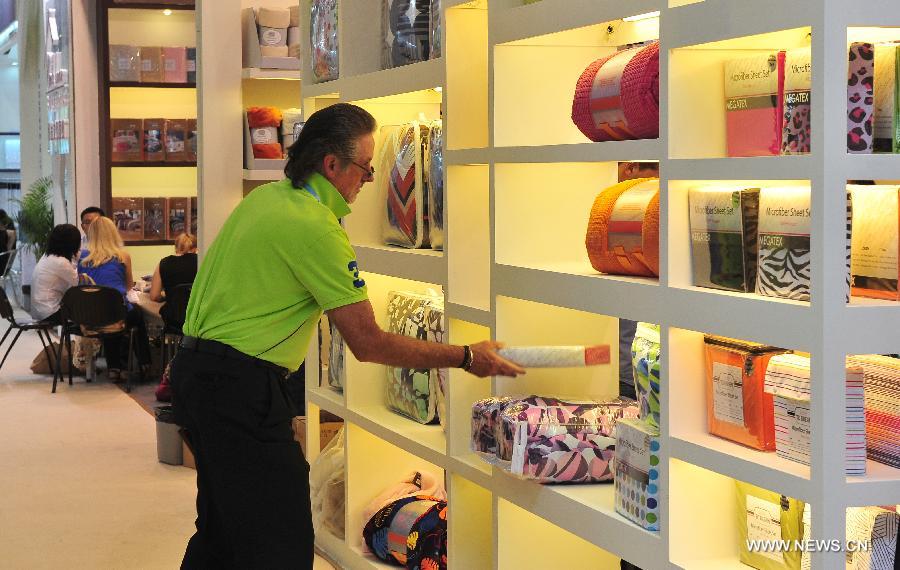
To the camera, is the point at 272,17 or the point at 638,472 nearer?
the point at 638,472

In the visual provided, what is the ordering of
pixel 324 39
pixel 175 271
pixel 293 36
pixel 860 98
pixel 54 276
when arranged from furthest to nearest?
pixel 54 276 → pixel 175 271 → pixel 293 36 → pixel 324 39 → pixel 860 98

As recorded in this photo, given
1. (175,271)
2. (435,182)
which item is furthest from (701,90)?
(175,271)

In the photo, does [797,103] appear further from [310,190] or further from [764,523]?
[310,190]

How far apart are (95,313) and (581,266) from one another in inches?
281

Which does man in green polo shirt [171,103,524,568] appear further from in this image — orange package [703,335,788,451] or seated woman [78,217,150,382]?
seated woman [78,217,150,382]

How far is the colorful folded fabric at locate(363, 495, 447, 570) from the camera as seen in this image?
4.22 m

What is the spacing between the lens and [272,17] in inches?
269

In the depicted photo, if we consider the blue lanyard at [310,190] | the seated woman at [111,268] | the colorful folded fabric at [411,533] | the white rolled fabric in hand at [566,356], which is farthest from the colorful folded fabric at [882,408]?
the seated woman at [111,268]

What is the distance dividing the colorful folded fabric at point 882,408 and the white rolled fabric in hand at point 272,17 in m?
4.88

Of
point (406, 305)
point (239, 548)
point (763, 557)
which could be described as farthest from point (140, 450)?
point (763, 557)

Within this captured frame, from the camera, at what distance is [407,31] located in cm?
425

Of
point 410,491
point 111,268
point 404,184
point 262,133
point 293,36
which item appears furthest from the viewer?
point 111,268

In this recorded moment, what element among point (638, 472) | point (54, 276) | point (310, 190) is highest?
point (310, 190)

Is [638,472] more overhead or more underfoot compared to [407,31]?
more underfoot
